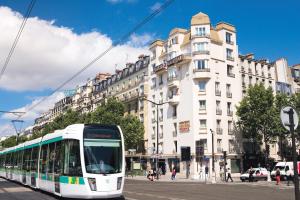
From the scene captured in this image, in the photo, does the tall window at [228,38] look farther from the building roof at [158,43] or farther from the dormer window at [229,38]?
the building roof at [158,43]

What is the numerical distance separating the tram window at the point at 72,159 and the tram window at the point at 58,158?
0.57m

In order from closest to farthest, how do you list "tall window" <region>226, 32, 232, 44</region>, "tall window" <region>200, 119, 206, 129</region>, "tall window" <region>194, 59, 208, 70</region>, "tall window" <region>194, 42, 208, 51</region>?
1. "tall window" <region>200, 119, 206, 129</region>
2. "tall window" <region>194, 59, 208, 70</region>
3. "tall window" <region>194, 42, 208, 51</region>
4. "tall window" <region>226, 32, 232, 44</region>

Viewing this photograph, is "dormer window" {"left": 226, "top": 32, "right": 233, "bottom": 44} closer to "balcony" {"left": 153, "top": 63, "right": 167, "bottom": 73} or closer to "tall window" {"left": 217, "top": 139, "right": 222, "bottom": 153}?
"balcony" {"left": 153, "top": 63, "right": 167, "bottom": 73}

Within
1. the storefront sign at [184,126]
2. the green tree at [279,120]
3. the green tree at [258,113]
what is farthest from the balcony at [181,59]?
the green tree at [279,120]

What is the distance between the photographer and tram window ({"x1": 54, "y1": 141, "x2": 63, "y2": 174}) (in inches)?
655

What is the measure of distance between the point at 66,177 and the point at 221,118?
4126 cm

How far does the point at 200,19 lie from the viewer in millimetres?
56125

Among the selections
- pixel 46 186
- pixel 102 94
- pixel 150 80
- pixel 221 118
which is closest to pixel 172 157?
pixel 221 118

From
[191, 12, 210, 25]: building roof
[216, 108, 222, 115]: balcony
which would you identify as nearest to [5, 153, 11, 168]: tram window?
[216, 108, 222, 115]: balcony

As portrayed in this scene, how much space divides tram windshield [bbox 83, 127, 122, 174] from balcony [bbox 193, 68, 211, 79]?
3926 cm

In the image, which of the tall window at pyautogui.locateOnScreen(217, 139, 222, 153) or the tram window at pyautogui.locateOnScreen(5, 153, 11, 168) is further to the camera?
the tall window at pyautogui.locateOnScreen(217, 139, 222, 153)

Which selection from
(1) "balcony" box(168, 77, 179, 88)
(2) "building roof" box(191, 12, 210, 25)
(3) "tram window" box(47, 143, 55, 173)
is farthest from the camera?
(1) "balcony" box(168, 77, 179, 88)

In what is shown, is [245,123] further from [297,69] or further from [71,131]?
[71,131]

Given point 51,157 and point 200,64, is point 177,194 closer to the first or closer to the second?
point 51,157
